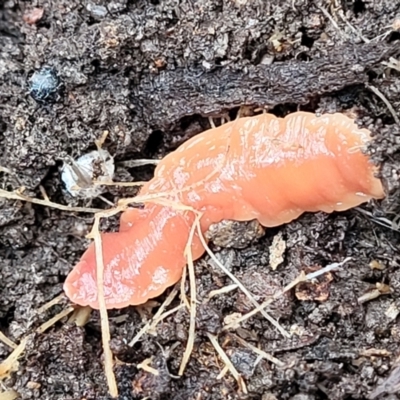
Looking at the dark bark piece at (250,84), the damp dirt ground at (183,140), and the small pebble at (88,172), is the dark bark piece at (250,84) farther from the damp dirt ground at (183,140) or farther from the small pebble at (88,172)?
the small pebble at (88,172)

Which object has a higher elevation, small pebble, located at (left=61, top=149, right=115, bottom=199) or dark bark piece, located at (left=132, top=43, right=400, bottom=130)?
dark bark piece, located at (left=132, top=43, right=400, bottom=130)

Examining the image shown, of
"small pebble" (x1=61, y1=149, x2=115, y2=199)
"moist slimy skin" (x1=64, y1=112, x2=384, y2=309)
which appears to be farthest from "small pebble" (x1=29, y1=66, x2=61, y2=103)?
"moist slimy skin" (x1=64, y1=112, x2=384, y2=309)

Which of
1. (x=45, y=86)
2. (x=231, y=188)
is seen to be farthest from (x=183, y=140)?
(x=45, y=86)

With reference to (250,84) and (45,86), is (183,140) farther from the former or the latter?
(45,86)

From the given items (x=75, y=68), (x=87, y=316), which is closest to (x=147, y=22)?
(x=75, y=68)

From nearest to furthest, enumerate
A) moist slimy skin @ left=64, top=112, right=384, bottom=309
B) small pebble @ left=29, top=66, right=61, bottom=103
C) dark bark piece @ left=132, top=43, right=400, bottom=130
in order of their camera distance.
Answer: moist slimy skin @ left=64, top=112, right=384, bottom=309 → dark bark piece @ left=132, top=43, right=400, bottom=130 → small pebble @ left=29, top=66, right=61, bottom=103

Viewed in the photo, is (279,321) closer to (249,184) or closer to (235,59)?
(249,184)

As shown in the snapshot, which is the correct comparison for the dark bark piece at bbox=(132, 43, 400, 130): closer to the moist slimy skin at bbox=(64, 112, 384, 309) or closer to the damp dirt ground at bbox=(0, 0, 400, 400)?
the damp dirt ground at bbox=(0, 0, 400, 400)
